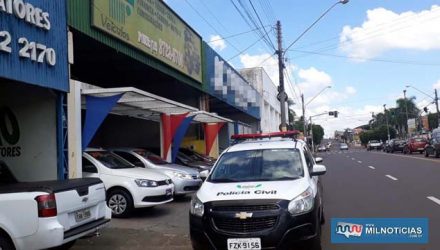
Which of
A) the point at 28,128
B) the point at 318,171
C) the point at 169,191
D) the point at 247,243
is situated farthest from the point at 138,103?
the point at 247,243

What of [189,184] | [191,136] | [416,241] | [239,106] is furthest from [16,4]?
[239,106]

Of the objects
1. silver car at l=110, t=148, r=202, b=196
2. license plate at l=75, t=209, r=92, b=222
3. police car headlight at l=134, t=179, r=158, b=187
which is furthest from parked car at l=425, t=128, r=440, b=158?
license plate at l=75, t=209, r=92, b=222

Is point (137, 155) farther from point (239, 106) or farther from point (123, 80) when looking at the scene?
point (239, 106)

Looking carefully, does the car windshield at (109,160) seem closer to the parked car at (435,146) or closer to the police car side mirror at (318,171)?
the police car side mirror at (318,171)

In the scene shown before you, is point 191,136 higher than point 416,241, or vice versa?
point 191,136

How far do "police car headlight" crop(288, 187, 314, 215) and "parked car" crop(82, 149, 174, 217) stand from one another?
5194mm

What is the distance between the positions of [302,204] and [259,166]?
1464 mm

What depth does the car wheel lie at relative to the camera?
11.1 meters

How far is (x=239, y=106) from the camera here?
1303 inches

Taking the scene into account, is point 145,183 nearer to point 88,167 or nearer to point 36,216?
point 88,167

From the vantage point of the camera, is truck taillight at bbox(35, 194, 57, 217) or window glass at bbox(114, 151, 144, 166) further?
window glass at bbox(114, 151, 144, 166)

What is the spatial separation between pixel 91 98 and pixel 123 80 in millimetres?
9376

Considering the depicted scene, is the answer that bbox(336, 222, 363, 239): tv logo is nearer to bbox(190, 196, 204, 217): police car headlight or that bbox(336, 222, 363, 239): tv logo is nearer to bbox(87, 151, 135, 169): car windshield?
bbox(190, 196, 204, 217): police car headlight

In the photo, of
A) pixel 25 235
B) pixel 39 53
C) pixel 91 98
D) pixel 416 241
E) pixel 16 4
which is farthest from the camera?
pixel 91 98
